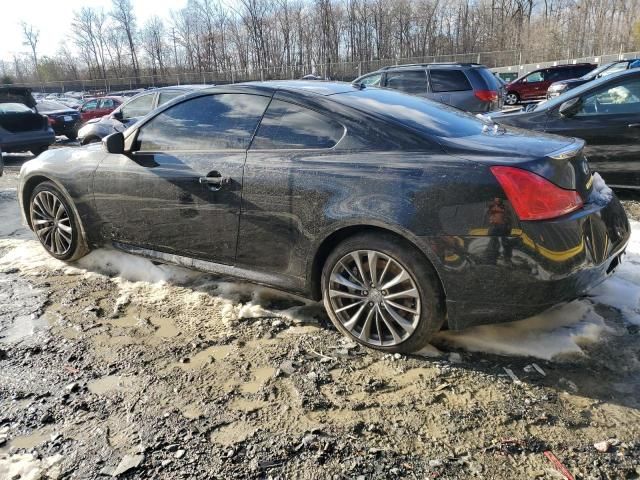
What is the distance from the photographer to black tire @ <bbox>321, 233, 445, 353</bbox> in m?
2.80

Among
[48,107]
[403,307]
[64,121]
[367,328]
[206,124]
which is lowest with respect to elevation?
[367,328]

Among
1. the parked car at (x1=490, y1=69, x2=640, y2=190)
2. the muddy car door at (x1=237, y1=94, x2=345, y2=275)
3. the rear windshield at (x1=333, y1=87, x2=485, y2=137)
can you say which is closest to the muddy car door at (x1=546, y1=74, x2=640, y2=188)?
the parked car at (x1=490, y1=69, x2=640, y2=190)

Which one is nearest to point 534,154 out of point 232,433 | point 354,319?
point 354,319

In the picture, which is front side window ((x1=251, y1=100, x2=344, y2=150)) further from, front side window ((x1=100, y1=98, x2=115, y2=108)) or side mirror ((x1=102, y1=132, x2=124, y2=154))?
front side window ((x1=100, y1=98, x2=115, y2=108))

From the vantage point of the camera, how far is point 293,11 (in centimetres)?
6912

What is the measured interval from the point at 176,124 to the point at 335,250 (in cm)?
169

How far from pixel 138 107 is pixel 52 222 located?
716 cm

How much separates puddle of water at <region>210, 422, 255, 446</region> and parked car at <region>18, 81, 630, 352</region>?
959mm

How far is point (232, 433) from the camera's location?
2.42 meters

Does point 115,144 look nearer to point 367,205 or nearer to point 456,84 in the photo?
point 367,205

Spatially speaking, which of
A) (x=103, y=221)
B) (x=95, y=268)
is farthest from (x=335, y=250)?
(x=95, y=268)

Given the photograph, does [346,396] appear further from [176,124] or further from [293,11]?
[293,11]

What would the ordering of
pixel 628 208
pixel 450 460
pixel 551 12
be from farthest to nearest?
pixel 551 12 → pixel 628 208 → pixel 450 460

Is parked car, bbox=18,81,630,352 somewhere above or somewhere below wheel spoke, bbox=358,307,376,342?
above
